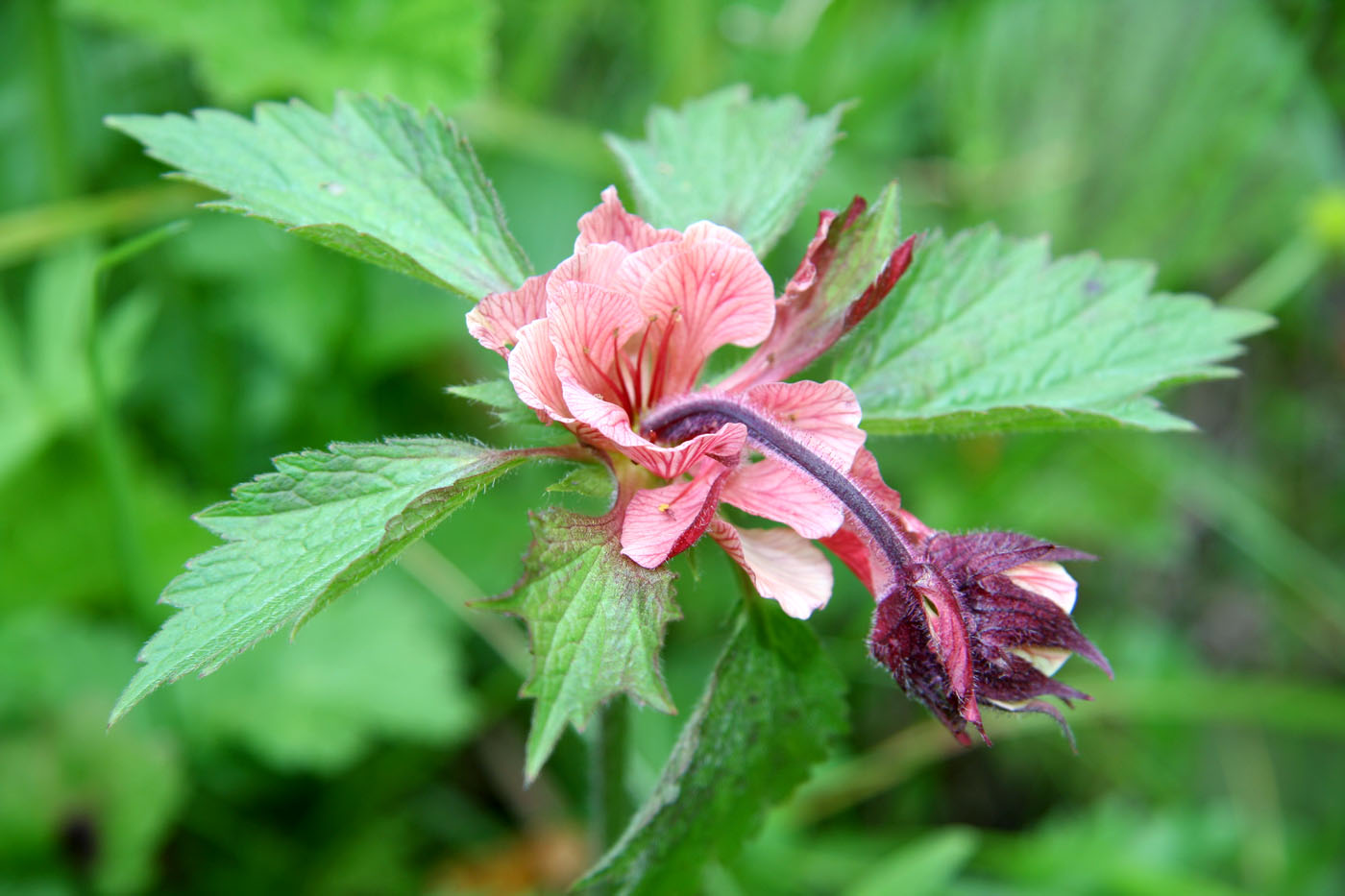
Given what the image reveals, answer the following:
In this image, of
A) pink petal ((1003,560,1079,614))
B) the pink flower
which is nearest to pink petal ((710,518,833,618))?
the pink flower

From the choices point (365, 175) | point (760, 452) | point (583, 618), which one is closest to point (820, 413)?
point (760, 452)

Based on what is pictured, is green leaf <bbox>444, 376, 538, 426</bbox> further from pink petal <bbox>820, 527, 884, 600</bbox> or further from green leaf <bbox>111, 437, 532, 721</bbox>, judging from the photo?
pink petal <bbox>820, 527, 884, 600</bbox>

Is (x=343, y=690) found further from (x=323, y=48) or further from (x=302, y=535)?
(x=323, y=48)

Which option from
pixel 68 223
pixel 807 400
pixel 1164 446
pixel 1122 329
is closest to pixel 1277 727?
pixel 1164 446

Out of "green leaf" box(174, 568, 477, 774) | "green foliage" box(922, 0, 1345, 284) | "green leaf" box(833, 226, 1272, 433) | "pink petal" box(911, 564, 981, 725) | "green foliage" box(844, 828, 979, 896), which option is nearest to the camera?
"pink petal" box(911, 564, 981, 725)

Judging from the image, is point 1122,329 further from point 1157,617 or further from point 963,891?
point 1157,617

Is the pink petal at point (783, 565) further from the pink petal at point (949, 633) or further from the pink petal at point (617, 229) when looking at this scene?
the pink petal at point (617, 229)
